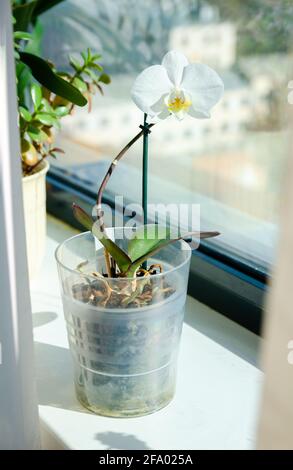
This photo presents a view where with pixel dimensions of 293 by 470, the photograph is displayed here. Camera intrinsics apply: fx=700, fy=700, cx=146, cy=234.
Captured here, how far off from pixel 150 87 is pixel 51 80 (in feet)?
0.72

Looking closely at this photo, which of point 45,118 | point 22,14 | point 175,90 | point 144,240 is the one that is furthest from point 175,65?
point 22,14

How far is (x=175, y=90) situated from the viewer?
66cm

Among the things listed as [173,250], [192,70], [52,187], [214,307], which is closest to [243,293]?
[214,307]

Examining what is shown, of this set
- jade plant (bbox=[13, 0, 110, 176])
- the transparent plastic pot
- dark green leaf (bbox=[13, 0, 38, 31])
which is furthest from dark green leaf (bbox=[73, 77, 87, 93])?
the transparent plastic pot

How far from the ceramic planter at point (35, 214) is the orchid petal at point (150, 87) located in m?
0.29

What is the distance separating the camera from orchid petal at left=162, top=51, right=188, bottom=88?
0.66 m

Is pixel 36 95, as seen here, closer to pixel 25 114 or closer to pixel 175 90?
pixel 25 114

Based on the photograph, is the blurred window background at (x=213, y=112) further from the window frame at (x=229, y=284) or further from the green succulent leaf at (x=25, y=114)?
the green succulent leaf at (x=25, y=114)

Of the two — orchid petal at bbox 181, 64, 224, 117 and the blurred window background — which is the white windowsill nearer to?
the blurred window background

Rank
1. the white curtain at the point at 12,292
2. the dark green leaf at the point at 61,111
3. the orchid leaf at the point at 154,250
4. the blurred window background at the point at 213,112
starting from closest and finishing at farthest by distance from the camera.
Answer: the white curtain at the point at 12,292 → the orchid leaf at the point at 154,250 → the blurred window background at the point at 213,112 → the dark green leaf at the point at 61,111

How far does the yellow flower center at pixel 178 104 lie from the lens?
0.65 metres

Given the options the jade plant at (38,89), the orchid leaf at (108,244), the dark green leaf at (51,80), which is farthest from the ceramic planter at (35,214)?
the orchid leaf at (108,244)

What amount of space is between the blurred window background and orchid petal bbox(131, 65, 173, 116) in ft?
0.53

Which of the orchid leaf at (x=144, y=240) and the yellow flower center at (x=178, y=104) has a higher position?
the yellow flower center at (x=178, y=104)
